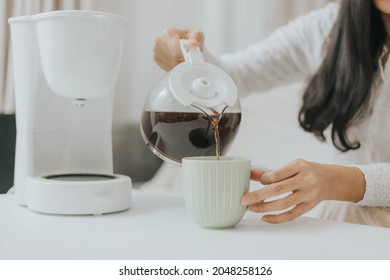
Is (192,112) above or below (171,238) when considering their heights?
above

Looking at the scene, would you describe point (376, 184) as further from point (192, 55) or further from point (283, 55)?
point (283, 55)

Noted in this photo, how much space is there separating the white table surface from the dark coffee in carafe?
Answer: 10cm

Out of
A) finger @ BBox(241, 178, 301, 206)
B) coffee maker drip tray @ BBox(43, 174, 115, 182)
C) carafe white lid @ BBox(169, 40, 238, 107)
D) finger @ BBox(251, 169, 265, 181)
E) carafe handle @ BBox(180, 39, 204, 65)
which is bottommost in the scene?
coffee maker drip tray @ BBox(43, 174, 115, 182)

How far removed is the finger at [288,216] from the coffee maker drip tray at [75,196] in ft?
0.73

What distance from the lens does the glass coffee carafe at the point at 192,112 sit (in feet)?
2.19

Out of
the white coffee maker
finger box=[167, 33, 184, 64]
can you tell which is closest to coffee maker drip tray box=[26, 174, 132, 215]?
the white coffee maker

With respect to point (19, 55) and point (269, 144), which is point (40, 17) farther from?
point (269, 144)

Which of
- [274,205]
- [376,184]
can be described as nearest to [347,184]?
[376,184]

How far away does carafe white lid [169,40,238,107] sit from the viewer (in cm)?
66

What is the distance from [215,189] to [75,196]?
0.74 feet

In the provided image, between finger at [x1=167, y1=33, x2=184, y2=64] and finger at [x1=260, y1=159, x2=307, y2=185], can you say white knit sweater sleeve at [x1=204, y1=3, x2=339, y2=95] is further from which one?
finger at [x1=260, y1=159, x2=307, y2=185]

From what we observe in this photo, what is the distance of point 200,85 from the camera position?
0.67m

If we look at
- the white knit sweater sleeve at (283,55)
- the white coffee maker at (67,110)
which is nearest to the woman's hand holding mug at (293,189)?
the white coffee maker at (67,110)
